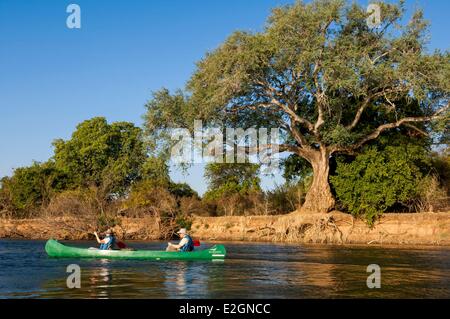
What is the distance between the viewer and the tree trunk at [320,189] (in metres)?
40.0

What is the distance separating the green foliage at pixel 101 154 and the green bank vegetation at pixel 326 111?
1482 centimetres

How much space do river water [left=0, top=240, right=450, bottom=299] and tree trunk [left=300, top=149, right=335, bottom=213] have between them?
11.2 metres

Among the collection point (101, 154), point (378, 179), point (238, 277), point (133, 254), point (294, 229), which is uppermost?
point (101, 154)

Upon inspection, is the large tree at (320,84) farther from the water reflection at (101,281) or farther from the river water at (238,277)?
the water reflection at (101,281)

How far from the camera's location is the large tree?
35312 mm

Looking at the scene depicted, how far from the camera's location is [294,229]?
40.1 metres

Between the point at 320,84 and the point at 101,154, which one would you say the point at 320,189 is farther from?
the point at 101,154

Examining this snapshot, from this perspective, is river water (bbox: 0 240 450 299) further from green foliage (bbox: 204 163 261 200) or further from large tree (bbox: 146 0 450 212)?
Answer: green foliage (bbox: 204 163 261 200)

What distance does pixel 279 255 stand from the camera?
28.8 m

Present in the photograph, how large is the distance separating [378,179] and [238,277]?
21.9m

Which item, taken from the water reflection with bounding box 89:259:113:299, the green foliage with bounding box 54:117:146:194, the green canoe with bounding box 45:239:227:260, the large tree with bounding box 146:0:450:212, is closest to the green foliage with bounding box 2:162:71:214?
the green foliage with bounding box 54:117:146:194

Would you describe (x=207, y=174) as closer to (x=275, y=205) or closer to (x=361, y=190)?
(x=275, y=205)

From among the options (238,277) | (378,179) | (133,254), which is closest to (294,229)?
(378,179)
